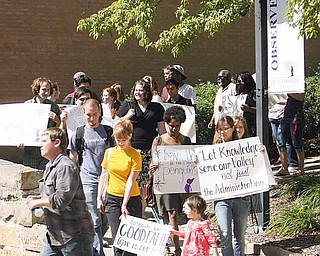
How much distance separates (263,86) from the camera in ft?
27.5

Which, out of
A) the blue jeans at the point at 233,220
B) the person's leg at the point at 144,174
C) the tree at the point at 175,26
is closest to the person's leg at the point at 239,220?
the blue jeans at the point at 233,220

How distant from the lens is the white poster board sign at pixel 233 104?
32.0ft

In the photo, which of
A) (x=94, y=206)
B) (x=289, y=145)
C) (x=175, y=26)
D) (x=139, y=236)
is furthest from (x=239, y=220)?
(x=289, y=145)

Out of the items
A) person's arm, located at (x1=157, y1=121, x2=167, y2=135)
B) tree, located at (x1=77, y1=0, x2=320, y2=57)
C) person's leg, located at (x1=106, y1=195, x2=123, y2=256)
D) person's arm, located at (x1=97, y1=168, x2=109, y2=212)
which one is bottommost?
person's leg, located at (x1=106, y1=195, x2=123, y2=256)

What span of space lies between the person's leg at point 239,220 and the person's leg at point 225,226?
0.28 feet

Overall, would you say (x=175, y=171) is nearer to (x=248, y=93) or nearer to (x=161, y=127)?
(x=161, y=127)

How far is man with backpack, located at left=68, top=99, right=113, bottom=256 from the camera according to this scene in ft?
24.2

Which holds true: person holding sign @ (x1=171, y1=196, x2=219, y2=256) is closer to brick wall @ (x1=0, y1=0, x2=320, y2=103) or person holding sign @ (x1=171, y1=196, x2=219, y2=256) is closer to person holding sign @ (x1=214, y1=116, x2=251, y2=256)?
person holding sign @ (x1=214, y1=116, x2=251, y2=256)

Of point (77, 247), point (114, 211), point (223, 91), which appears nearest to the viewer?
point (77, 247)

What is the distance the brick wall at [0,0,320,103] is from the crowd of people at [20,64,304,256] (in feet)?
17.3

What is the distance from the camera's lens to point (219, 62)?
56.1 feet

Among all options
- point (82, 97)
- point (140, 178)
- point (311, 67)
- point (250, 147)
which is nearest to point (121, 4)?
point (82, 97)

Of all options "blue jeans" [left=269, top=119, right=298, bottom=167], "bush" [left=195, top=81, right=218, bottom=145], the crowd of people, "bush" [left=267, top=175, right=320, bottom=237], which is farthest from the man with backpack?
"bush" [left=195, top=81, right=218, bottom=145]

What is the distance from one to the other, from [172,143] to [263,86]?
1513 millimetres
